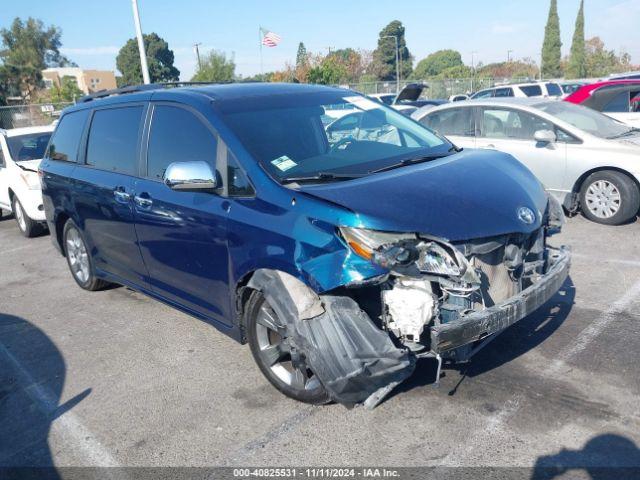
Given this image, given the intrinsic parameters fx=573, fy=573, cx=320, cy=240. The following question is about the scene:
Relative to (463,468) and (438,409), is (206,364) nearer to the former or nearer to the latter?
(438,409)

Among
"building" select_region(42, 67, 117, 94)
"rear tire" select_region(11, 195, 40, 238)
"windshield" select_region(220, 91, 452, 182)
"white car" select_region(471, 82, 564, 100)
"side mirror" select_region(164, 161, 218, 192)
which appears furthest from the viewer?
"building" select_region(42, 67, 117, 94)

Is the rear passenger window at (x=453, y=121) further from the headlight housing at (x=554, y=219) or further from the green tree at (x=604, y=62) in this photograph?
the green tree at (x=604, y=62)

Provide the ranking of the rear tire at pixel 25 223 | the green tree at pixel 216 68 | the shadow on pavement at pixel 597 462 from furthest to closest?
the green tree at pixel 216 68
the rear tire at pixel 25 223
the shadow on pavement at pixel 597 462

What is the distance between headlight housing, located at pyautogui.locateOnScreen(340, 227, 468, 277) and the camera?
298 centimetres

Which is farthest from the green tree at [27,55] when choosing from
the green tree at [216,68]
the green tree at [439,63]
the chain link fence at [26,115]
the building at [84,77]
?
the green tree at [439,63]

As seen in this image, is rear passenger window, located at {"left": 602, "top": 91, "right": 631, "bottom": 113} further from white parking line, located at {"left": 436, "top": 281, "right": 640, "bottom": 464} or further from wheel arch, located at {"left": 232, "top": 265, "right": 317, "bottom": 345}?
wheel arch, located at {"left": 232, "top": 265, "right": 317, "bottom": 345}

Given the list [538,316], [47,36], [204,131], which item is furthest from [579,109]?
[47,36]

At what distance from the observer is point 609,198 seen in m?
7.02

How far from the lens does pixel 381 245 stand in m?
3.02

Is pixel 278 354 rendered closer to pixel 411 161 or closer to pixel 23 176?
pixel 411 161

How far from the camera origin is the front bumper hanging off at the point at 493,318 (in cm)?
297

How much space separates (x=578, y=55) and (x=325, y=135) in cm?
6262

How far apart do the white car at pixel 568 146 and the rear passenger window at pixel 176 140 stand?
4812 millimetres

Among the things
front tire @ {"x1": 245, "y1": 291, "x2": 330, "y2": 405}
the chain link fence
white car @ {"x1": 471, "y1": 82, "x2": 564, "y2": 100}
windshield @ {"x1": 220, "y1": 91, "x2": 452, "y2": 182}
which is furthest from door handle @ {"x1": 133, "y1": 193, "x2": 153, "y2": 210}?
the chain link fence
